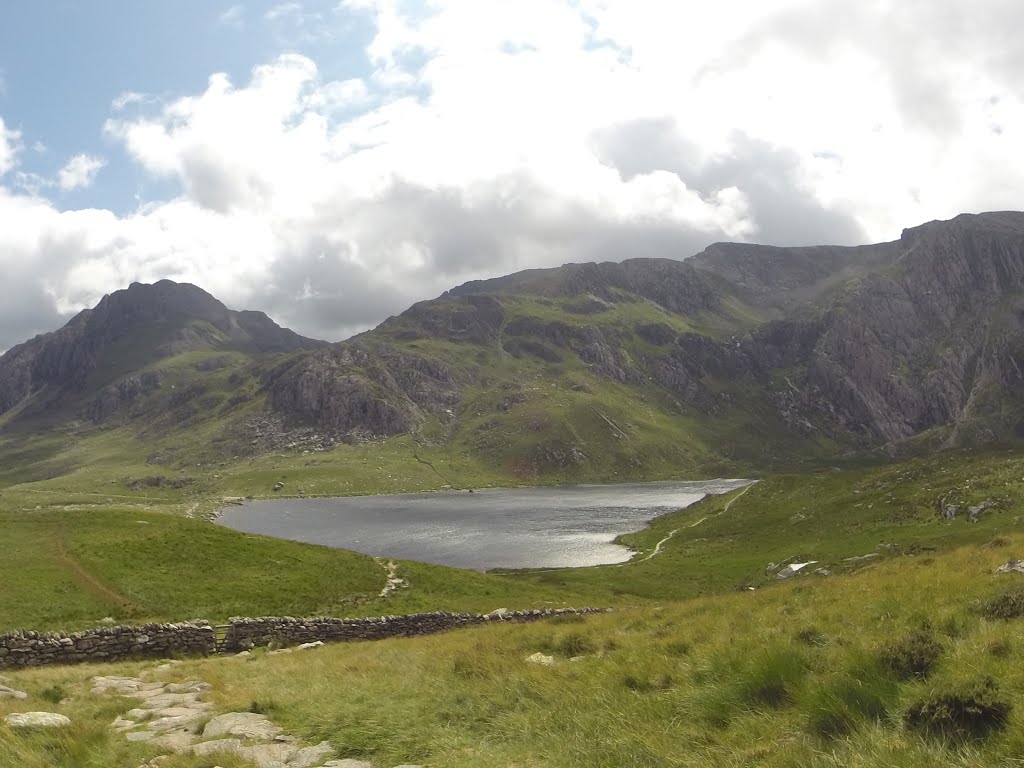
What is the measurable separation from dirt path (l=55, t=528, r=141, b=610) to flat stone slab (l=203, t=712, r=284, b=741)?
3154cm

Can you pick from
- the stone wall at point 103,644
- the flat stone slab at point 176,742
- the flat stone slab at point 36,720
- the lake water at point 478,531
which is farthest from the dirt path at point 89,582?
the lake water at point 478,531

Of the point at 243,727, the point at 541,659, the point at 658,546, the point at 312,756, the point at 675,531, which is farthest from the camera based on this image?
the point at 675,531

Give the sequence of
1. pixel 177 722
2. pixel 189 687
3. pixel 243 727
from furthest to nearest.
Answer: pixel 189 687, pixel 177 722, pixel 243 727

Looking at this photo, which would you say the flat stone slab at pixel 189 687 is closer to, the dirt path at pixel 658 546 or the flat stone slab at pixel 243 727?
the flat stone slab at pixel 243 727

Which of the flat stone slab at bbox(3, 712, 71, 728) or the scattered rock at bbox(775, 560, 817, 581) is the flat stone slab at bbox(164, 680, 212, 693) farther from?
the scattered rock at bbox(775, 560, 817, 581)

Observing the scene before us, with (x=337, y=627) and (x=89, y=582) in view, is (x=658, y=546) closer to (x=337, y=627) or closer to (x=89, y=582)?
(x=337, y=627)

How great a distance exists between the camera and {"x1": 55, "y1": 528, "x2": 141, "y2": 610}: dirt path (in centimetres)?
3984

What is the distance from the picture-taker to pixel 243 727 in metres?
13.3

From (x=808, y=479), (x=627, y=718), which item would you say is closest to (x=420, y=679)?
(x=627, y=718)

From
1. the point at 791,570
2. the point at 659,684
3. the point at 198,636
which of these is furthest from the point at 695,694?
the point at 791,570

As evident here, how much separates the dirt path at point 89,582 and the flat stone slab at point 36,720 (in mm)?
28944

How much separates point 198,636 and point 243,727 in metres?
22.1

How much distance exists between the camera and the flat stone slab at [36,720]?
42.8ft

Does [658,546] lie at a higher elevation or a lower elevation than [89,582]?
lower
